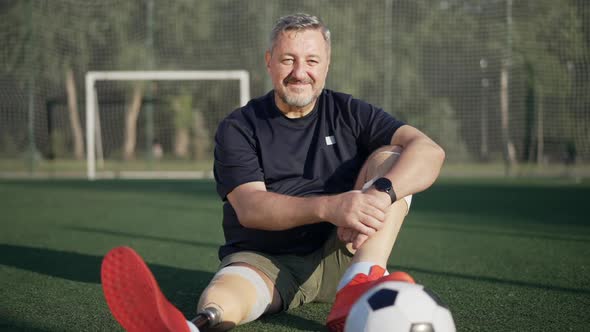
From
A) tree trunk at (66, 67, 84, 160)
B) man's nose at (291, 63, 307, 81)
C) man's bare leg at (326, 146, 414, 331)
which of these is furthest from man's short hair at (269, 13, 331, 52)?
tree trunk at (66, 67, 84, 160)

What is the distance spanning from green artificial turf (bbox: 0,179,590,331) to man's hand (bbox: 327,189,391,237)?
549 millimetres

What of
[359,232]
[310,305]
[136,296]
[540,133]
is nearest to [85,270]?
[310,305]

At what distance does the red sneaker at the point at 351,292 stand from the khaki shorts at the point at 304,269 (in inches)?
20.6

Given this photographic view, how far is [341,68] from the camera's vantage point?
23.4 m

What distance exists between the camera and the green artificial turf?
8.80ft

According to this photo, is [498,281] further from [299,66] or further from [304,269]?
[299,66]

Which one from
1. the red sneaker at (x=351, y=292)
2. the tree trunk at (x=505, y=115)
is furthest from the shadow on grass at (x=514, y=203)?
the tree trunk at (x=505, y=115)

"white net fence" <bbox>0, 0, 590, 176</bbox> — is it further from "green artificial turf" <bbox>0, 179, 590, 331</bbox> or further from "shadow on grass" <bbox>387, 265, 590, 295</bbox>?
"shadow on grass" <bbox>387, 265, 590, 295</bbox>

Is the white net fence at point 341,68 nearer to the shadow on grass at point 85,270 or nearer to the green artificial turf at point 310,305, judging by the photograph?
the green artificial turf at point 310,305

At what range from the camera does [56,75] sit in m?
20.6

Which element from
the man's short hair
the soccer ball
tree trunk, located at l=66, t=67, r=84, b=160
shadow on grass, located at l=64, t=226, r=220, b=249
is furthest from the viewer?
tree trunk, located at l=66, t=67, r=84, b=160

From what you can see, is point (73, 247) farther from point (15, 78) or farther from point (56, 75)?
point (56, 75)

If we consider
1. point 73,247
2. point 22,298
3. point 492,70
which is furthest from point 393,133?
point 492,70

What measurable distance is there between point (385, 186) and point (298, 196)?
477 millimetres
